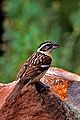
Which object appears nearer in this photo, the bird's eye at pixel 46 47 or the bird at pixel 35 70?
the bird at pixel 35 70

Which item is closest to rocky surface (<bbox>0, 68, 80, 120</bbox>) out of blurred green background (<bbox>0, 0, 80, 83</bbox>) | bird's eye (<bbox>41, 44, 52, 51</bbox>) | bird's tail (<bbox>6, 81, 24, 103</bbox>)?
bird's tail (<bbox>6, 81, 24, 103</bbox>)

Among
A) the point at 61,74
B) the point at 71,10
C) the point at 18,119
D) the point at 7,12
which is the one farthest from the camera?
the point at 7,12

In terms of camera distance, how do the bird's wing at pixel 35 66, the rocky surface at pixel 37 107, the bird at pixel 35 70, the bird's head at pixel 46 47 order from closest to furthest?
the rocky surface at pixel 37 107 < the bird at pixel 35 70 < the bird's wing at pixel 35 66 < the bird's head at pixel 46 47

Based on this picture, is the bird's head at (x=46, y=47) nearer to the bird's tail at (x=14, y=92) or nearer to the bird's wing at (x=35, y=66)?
the bird's wing at (x=35, y=66)

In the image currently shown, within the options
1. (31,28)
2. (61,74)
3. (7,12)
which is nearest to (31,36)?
(31,28)

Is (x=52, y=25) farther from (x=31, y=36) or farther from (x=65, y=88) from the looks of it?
(x=65, y=88)

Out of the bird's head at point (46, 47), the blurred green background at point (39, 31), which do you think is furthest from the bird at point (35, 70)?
the blurred green background at point (39, 31)

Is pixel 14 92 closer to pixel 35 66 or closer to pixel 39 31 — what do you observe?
pixel 35 66
